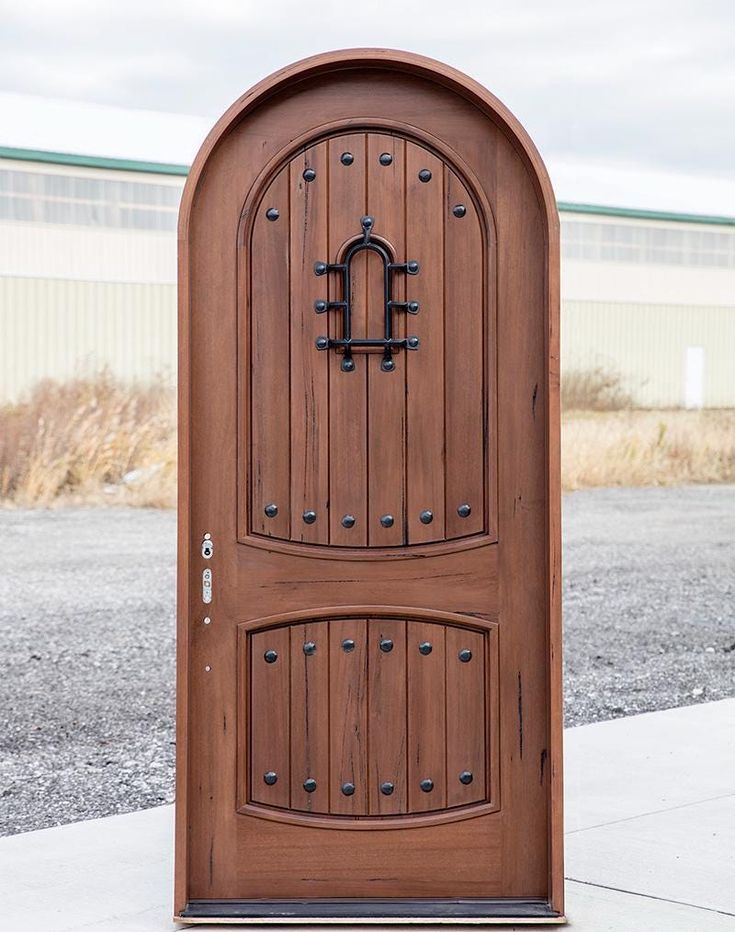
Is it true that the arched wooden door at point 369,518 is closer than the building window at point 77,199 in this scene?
Yes

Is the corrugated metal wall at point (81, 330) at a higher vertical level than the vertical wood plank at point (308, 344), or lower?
higher

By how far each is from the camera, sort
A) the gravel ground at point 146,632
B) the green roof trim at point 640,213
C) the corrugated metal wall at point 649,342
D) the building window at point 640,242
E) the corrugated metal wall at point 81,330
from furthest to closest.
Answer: the corrugated metal wall at point 649,342, the building window at point 640,242, the green roof trim at point 640,213, the corrugated metal wall at point 81,330, the gravel ground at point 146,632

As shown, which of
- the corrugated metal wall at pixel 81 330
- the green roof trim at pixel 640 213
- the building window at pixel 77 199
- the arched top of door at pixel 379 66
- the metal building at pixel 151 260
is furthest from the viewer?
the green roof trim at pixel 640 213

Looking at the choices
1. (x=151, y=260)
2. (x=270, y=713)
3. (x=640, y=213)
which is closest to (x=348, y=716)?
(x=270, y=713)

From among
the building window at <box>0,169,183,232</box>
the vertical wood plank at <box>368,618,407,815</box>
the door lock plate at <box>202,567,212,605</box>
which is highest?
the building window at <box>0,169,183,232</box>

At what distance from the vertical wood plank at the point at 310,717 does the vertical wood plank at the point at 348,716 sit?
0.02 meters

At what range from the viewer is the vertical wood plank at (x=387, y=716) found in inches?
130

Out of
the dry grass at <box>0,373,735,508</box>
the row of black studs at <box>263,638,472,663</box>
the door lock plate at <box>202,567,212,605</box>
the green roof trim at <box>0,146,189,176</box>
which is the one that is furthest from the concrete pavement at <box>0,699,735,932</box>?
the dry grass at <box>0,373,735,508</box>

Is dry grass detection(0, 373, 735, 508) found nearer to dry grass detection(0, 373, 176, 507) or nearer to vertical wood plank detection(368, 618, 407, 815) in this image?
dry grass detection(0, 373, 176, 507)

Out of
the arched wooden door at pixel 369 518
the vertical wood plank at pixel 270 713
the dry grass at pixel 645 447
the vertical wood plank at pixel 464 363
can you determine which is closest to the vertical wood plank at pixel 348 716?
the arched wooden door at pixel 369 518

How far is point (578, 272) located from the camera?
1572 cm

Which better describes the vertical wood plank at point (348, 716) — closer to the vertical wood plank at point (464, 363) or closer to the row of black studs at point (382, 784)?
the row of black studs at point (382, 784)

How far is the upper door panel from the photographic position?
3.25 m

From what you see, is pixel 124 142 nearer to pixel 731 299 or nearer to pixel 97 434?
pixel 97 434
